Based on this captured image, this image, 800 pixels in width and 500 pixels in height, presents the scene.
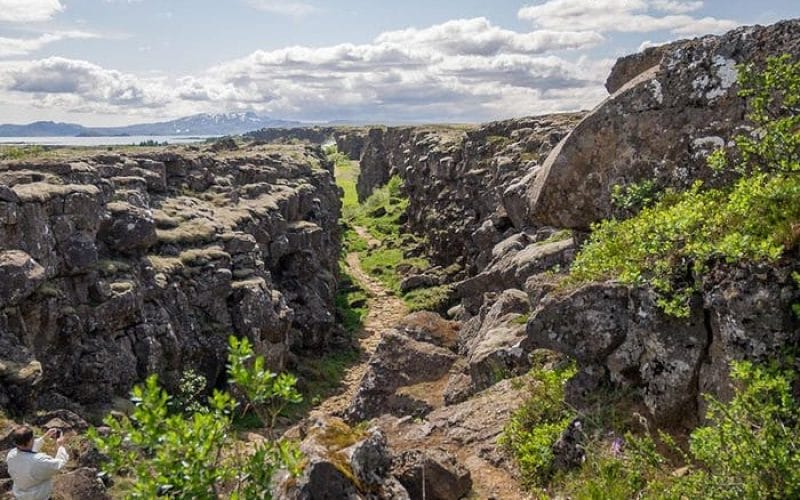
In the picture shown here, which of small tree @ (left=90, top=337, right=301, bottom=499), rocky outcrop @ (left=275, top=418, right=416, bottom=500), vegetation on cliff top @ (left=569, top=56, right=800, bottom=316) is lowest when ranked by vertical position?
rocky outcrop @ (left=275, top=418, right=416, bottom=500)

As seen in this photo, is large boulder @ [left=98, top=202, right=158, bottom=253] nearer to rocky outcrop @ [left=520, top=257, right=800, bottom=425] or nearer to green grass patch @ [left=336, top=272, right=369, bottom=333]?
green grass patch @ [left=336, top=272, right=369, bottom=333]

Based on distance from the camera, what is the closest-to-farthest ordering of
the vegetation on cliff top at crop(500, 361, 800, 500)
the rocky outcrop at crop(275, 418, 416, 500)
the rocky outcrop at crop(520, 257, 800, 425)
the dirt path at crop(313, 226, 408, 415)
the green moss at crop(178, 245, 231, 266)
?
1. the vegetation on cliff top at crop(500, 361, 800, 500)
2. the rocky outcrop at crop(520, 257, 800, 425)
3. the rocky outcrop at crop(275, 418, 416, 500)
4. the dirt path at crop(313, 226, 408, 415)
5. the green moss at crop(178, 245, 231, 266)

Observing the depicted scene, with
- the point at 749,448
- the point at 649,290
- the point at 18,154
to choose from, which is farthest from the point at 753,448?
the point at 18,154

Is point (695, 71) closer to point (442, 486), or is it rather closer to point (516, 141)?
point (442, 486)

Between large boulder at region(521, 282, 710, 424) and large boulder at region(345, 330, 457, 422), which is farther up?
large boulder at region(521, 282, 710, 424)

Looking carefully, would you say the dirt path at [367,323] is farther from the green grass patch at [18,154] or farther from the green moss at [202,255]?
the green grass patch at [18,154]

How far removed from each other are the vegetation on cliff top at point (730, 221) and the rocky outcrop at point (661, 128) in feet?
2.33

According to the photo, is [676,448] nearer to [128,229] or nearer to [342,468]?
[342,468]

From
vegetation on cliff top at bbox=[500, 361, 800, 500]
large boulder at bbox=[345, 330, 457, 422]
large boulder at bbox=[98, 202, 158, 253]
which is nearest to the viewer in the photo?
vegetation on cliff top at bbox=[500, 361, 800, 500]

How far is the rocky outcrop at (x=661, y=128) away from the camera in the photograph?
12.8 meters

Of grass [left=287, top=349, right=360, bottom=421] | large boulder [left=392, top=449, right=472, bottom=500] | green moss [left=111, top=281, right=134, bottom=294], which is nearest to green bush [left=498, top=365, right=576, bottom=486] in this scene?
large boulder [left=392, top=449, right=472, bottom=500]

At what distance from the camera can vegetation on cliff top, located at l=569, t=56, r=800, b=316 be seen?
962cm

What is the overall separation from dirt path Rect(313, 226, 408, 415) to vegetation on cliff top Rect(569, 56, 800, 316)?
26534 millimetres

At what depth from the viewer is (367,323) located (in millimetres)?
59156
